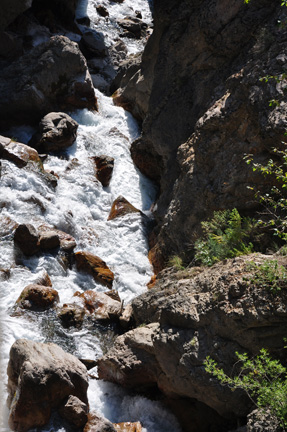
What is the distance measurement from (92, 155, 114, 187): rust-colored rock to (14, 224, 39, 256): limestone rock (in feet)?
13.1

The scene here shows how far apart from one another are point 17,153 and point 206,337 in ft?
26.0

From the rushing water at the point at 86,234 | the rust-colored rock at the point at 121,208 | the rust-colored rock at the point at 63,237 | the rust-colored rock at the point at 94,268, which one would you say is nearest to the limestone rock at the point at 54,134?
the rushing water at the point at 86,234

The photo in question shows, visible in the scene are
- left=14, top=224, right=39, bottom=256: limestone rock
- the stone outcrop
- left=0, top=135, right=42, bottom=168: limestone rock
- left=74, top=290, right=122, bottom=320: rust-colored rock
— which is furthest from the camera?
left=0, top=135, right=42, bottom=168: limestone rock

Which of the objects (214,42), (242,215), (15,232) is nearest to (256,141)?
(242,215)

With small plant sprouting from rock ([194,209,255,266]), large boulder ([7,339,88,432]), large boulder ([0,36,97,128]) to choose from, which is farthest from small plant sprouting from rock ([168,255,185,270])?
large boulder ([0,36,97,128])

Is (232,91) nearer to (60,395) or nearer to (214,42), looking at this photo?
(214,42)

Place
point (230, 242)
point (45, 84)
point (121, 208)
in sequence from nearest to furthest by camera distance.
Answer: point (230, 242)
point (121, 208)
point (45, 84)

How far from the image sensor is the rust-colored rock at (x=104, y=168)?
12.5 metres

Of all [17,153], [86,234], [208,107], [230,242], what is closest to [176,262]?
[230,242]

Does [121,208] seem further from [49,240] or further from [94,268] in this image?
[49,240]

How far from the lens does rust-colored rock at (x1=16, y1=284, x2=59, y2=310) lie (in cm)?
770

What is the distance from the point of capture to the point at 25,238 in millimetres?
8852

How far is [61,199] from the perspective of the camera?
1111 centimetres

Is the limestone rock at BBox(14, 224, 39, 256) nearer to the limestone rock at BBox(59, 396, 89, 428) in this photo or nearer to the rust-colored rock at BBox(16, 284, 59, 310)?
the rust-colored rock at BBox(16, 284, 59, 310)
